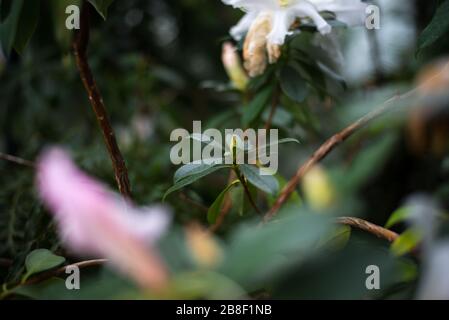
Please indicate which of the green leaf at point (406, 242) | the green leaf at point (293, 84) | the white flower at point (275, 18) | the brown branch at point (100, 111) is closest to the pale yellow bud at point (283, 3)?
the white flower at point (275, 18)

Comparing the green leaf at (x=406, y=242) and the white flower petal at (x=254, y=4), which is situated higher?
the white flower petal at (x=254, y=4)

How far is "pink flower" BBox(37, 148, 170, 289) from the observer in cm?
28

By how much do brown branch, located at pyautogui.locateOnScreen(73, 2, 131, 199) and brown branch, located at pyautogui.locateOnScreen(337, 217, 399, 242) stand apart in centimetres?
22

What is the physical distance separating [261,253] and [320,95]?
1.87 ft

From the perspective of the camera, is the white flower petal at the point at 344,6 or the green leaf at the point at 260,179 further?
the white flower petal at the point at 344,6

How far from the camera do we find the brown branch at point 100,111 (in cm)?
59

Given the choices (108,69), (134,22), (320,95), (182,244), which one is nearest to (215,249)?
(182,244)

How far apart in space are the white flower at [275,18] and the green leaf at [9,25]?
0.24 metres

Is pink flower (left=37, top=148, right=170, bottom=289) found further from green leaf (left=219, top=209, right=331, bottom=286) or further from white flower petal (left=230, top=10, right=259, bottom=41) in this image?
white flower petal (left=230, top=10, right=259, bottom=41)

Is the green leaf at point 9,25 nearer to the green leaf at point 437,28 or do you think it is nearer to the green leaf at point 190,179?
the green leaf at point 190,179

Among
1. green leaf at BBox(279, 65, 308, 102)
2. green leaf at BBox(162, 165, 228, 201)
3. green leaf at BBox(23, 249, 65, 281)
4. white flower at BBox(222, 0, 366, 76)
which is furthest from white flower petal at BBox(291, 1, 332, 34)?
green leaf at BBox(23, 249, 65, 281)

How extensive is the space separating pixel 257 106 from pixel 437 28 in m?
0.29

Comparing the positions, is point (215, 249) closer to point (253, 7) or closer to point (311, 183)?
point (311, 183)

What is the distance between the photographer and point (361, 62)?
1884 millimetres
